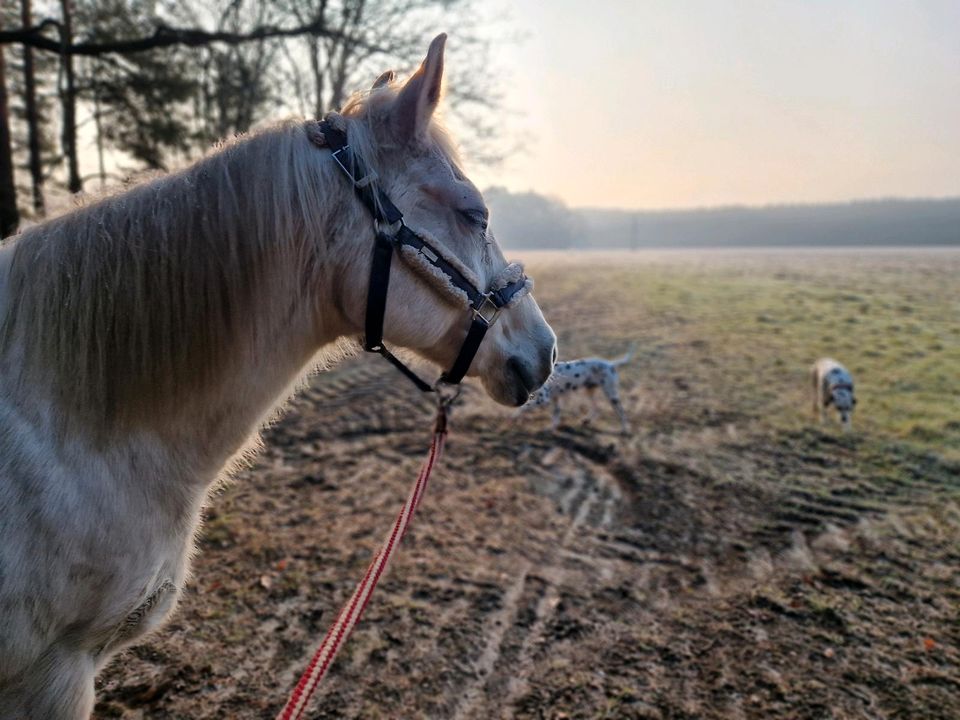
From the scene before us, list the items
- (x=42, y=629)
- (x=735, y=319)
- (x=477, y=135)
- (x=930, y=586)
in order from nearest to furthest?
(x=42, y=629) < (x=930, y=586) < (x=735, y=319) < (x=477, y=135)

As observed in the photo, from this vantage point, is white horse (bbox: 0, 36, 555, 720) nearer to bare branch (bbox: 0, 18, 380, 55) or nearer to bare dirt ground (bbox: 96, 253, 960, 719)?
bare dirt ground (bbox: 96, 253, 960, 719)

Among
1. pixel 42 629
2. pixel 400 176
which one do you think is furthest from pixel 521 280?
pixel 42 629

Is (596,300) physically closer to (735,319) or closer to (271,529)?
(735,319)

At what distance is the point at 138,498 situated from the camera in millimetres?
1525

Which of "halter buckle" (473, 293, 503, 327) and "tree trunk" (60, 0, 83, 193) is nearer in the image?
"halter buckle" (473, 293, 503, 327)

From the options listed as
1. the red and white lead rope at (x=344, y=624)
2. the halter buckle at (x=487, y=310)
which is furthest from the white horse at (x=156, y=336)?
the red and white lead rope at (x=344, y=624)

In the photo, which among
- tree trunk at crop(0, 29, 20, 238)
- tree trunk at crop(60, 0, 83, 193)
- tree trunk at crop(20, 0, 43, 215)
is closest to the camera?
tree trunk at crop(0, 29, 20, 238)

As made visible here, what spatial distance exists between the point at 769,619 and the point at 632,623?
90cm

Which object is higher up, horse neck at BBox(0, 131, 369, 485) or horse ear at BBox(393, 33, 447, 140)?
horse ear at BBox(393, 33, 447, 140)

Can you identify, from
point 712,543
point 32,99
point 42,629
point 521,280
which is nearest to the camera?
point 42,629

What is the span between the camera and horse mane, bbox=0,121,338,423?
4.76 ft

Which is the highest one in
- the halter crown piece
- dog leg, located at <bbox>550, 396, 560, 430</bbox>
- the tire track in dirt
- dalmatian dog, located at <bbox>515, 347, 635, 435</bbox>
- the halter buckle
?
the halter crown piece

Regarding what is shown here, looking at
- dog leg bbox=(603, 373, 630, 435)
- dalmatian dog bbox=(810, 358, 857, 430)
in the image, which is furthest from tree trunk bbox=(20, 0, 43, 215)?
dalmatian dog bbox=(810, 358, 857, 430)

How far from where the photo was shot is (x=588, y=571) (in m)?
4.05
